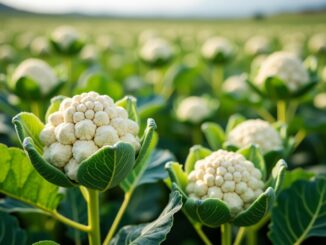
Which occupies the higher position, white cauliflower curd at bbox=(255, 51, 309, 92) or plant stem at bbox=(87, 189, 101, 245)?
white cauliflower curd at bbox=(255, 51, 309, 92)

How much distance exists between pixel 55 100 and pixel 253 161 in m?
0.86

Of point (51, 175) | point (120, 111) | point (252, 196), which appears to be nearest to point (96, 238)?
point (51, 175)

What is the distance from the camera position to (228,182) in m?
1.60

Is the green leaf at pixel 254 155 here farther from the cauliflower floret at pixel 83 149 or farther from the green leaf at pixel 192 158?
the cauliflower floret at pixel 83 149

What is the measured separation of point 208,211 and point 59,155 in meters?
0.55

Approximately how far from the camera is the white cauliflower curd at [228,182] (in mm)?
1579

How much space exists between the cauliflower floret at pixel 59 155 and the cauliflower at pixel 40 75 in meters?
1.43

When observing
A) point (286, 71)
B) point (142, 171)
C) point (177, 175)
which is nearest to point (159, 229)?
point (177, 175)

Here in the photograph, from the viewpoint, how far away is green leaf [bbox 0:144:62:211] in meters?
1.59

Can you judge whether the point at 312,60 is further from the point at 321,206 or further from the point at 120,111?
the point at 120,111

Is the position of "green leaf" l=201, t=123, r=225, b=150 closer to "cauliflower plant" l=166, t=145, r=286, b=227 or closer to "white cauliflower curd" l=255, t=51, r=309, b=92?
"cauliflower plant" l=166, t=145, r=286, b=227

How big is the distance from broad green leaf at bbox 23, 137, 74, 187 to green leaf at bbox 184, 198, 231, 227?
16.9 inches

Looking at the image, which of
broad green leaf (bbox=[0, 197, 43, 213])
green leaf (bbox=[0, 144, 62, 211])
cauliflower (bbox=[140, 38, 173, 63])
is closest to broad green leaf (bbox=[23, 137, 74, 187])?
green leaf (bbox=[0, 144, 62, 211])

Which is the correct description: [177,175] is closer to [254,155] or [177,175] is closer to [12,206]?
[254,155]
